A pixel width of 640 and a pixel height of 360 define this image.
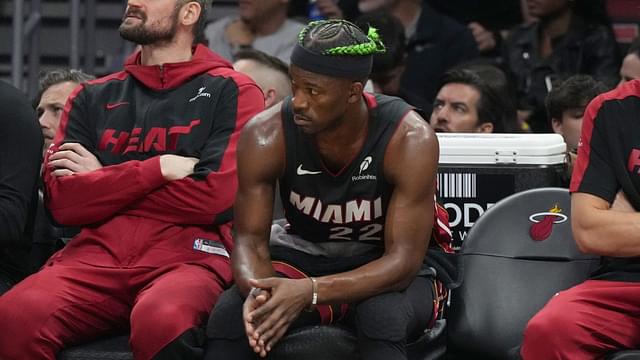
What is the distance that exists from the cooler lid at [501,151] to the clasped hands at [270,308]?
138cm

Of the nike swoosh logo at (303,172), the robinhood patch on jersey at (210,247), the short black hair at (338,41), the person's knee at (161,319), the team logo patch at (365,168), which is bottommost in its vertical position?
the person's knee at (161,319)

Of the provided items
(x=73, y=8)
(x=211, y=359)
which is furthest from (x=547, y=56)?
(x=211, y=359)

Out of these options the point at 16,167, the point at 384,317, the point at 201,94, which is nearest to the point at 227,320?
the point at 384,317

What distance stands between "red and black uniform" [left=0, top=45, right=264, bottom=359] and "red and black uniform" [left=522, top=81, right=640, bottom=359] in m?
1.23

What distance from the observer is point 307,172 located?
4.54 meters

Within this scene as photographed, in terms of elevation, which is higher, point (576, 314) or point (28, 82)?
point (576, 314)

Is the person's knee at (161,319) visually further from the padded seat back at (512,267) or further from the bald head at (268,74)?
the bald head at (268,74)

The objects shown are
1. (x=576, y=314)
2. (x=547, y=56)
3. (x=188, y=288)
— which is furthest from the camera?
(x=547, y=56)

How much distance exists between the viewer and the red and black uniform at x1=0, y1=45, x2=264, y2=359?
462 centimetres

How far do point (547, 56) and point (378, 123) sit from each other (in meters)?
3.20

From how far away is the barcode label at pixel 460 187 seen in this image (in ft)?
17.7

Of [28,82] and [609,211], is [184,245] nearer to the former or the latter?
[609,211]

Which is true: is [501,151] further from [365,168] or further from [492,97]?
[492,97]

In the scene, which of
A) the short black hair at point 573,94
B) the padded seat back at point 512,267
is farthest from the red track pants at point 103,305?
the short black hair at point 573,94
